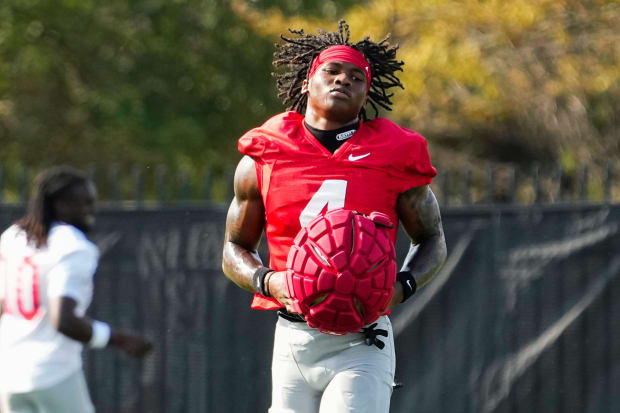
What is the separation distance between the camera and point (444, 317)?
7.04 m

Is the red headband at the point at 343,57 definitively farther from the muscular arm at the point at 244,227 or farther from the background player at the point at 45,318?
the background player at the point at 45,318

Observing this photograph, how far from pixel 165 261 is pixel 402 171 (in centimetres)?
352

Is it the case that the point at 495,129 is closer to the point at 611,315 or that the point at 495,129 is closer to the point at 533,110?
the point at 533,110

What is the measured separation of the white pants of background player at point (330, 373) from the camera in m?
3.81

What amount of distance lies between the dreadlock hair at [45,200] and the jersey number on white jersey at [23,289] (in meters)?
0.12

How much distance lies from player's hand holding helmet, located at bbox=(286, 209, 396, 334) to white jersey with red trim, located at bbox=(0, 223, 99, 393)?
1.57m

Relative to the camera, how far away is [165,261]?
23.8 ft

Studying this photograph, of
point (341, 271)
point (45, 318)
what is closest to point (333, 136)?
point (341, 271)

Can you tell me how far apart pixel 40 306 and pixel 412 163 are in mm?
1889

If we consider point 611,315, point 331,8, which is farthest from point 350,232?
point 331,8

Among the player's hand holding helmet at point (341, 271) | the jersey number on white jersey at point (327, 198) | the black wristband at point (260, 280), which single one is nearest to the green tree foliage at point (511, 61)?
the jersey number on white jersey at point (327, 198)

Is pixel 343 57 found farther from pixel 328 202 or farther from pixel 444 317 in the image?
pixel 444 317

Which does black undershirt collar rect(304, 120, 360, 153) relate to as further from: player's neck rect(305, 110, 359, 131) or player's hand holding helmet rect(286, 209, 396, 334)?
player's hand holding helmet rect(286, 209, 396, 334)

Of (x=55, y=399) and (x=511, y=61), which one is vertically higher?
(x=511, y=61)
